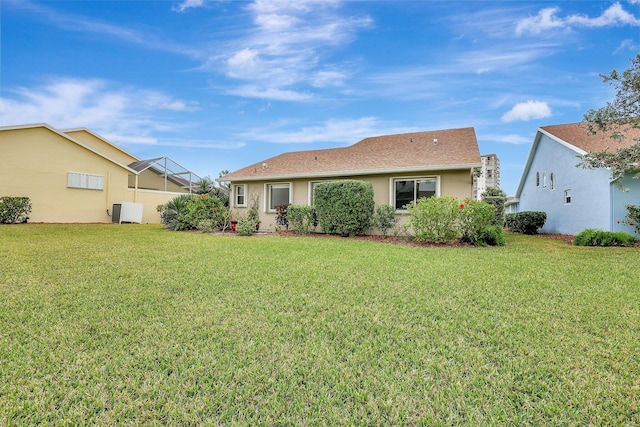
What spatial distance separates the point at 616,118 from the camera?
9867mm

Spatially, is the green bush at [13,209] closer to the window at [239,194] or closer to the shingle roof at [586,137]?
the window at [239,194]

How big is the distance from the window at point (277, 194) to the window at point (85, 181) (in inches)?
403

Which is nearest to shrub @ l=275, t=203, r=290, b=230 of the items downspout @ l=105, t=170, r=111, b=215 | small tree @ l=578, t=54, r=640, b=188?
downspout @ l=105, t=170, r=111, b=215

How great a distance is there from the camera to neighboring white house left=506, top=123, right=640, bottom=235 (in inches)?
451

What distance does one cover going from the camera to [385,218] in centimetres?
1164

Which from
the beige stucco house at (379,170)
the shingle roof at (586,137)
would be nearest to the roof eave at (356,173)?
the beige stucco house at (379,170)

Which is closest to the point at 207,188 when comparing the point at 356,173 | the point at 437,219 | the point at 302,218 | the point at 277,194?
the point at 277,194

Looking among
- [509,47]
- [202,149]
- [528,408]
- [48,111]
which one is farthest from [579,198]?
[48,111]

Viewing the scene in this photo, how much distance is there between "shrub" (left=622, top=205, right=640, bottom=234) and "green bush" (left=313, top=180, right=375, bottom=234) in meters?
9.15

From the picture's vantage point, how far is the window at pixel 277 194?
49.4 ft

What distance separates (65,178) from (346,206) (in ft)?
50.1

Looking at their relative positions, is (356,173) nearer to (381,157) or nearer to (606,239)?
(381,157)

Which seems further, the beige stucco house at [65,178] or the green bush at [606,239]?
the beige stucco house at [65,178]

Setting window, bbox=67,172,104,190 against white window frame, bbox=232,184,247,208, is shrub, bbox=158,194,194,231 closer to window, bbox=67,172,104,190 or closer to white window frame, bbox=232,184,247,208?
white window frame, bbox=232,184,247,208
